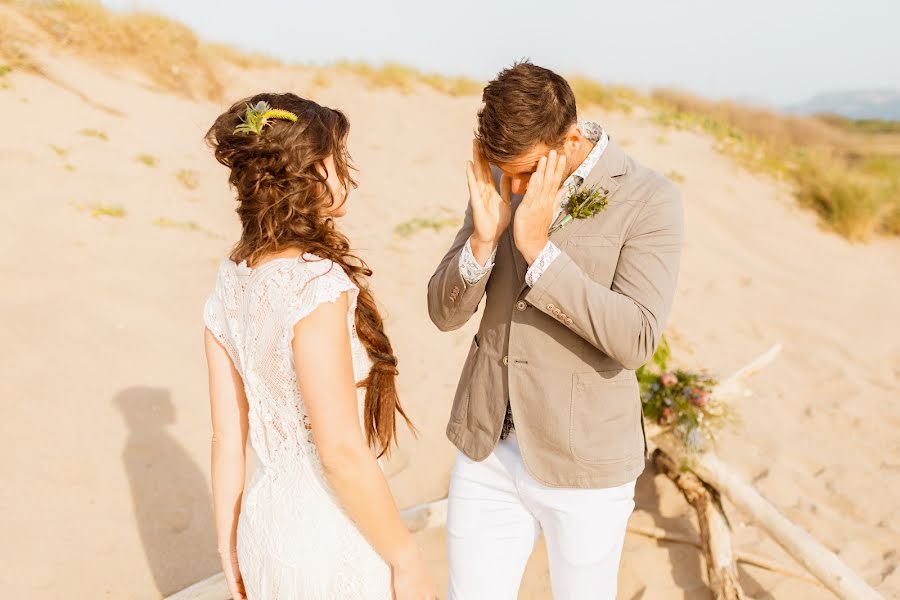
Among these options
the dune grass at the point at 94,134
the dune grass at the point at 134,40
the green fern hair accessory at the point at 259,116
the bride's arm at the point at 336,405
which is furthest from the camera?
the dune grass at the point at 134,40

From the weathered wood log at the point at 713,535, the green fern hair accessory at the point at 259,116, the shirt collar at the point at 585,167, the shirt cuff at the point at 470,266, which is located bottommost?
the weathered wood log at the point at 713,535

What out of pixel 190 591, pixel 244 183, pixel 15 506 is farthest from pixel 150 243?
pixel 244 183

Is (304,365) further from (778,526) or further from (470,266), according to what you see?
(778,526)

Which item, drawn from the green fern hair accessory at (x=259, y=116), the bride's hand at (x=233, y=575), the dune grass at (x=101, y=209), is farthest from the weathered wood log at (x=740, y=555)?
the dune grass at (x=101, y=209)

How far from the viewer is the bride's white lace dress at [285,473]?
1.73 metres

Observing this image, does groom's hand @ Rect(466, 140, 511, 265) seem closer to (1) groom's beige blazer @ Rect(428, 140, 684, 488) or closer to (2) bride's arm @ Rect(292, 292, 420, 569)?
(1) groom's beige blazer @ Rect(428, 140, 684, 488)

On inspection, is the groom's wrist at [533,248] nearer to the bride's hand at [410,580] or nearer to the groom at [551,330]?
the groom at [551,330]

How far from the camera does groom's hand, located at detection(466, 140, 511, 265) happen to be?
2.28 metres

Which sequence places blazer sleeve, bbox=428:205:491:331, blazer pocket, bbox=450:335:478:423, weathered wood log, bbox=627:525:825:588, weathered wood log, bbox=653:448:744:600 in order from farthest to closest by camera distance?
weathered wood log, bbox=627:525:825:588 → weathered wood log, bbox=653:448:744:600 → blazer pocket, bbox=450:335:478:423 → blazer sleeve, bbox=428:205:491:331

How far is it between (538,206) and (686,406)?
254 centimetres

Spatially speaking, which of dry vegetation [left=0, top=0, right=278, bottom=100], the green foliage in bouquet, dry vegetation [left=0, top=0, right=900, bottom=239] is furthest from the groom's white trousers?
dry vegetation [left=0, top=0, right=278, bottom=100]

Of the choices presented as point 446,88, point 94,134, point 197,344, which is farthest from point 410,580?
point 446,88

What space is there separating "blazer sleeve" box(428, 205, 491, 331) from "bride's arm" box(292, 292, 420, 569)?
806 mm

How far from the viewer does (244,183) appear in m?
1.78
